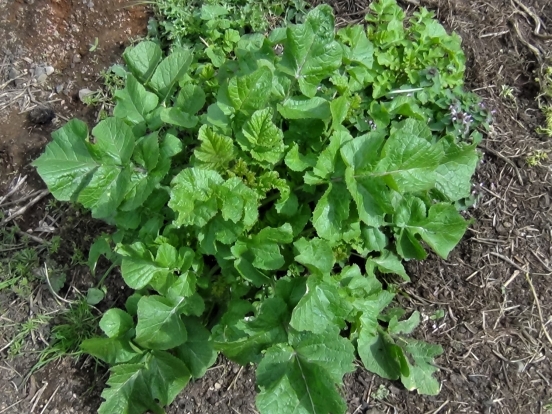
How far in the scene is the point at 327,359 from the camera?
221cm

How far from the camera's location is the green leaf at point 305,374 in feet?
6.98

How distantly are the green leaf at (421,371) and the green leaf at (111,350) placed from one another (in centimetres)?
130

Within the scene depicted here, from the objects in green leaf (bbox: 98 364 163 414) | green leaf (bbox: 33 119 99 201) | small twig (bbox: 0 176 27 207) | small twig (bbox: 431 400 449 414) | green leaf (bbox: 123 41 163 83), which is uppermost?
green leaf (bbox: 123 41 163 83)

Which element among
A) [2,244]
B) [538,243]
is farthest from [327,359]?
[2,244]

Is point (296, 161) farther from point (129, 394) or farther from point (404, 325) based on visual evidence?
point (129, 394)

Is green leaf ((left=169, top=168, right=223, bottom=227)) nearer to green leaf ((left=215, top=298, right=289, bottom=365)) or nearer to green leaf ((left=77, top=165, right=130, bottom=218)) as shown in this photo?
green leaf ((left=77, top=165, right=130, bottom=218))

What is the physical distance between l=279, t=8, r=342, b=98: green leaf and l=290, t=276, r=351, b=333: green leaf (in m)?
0.88

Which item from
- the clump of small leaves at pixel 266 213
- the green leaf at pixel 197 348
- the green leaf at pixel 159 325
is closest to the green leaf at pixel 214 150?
the clump of small leaves at pixel 266 213

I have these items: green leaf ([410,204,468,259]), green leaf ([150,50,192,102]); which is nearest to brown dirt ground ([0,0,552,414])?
green leaf ([410,204,468,259])

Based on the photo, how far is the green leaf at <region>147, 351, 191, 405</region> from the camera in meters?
2.52

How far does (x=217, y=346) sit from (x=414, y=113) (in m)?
1.43

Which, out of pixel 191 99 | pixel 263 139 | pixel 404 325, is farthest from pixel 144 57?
pixel 404 325

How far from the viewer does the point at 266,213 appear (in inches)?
→ 101

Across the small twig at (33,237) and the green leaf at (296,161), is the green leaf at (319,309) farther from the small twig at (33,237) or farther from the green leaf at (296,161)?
the small twig at (33,237)
